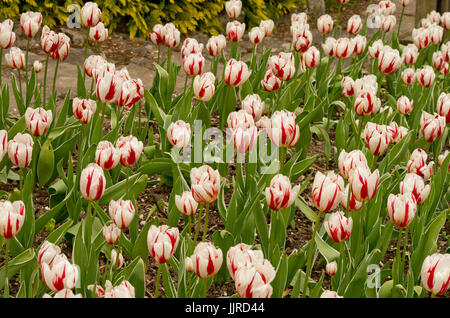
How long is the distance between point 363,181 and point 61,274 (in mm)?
915

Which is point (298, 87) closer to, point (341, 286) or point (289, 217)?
point (289, 217)

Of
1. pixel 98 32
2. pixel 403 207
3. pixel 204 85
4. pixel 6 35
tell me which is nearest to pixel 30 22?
pixel 6 35

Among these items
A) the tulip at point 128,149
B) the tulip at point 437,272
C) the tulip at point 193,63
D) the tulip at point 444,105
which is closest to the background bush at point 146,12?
the tulip at point 193,63

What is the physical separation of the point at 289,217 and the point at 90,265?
102cm

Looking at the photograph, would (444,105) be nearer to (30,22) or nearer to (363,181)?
(363,181)

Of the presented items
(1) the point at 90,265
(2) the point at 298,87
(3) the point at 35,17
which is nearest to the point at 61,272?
(1) the point at 90,265

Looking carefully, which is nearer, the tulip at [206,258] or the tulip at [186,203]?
the tulip at [206,258]

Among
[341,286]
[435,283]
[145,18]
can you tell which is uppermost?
[145,18]

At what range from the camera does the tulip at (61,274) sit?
194 cm

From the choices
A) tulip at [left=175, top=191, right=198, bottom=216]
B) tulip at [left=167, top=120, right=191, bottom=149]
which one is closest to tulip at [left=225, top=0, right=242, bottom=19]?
tulip at [left=167, top=120, right=191, bottom=149]

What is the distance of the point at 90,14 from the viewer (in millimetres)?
3695

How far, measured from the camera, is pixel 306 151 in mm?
3906

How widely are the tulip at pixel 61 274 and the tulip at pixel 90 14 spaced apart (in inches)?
76.9

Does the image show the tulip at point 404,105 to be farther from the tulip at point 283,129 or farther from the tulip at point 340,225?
the tulip at point 340,225
